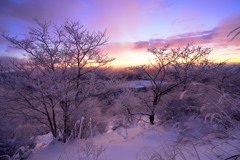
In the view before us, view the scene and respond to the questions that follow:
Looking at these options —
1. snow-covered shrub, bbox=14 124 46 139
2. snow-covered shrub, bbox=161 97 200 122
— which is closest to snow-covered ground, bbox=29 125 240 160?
snow-covered shrub, bbox=14 124 46 139

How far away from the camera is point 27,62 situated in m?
14.3

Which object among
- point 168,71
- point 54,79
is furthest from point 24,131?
point 168,71

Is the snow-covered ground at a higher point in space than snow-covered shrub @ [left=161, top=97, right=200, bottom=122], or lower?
higher

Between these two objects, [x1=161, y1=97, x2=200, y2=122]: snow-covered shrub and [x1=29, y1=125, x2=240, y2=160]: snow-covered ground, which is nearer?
[x1=29, y1=125, x2=240, y2=160]: snow-covered ground

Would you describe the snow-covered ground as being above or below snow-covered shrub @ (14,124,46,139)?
above

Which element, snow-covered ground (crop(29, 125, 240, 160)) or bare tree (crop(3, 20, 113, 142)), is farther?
bare tree (crop(3, 20, 113, 142))

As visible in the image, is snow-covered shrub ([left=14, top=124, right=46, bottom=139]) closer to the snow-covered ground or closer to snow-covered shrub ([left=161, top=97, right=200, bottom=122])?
the snow-covered ground

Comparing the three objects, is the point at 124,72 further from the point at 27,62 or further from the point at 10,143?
the point at 10,143

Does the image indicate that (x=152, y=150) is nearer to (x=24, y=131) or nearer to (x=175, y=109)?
(x=175, y=109)

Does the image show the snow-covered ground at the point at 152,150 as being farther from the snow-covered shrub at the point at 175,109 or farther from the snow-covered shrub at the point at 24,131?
the snow-covered shrub at the point at 175,109

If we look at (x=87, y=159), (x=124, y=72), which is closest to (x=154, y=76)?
(x=124, y=72)

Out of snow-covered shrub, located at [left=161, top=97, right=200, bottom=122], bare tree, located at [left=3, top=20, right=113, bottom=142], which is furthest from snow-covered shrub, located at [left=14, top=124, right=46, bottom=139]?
snow-covered shrub, located at [left=161, top=97, right=200, bottom=122]

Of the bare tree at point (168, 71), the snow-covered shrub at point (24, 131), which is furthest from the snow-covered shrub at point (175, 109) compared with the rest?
the snow-covered shrub at point (24, 131)

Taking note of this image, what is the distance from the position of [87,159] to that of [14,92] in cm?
1163
